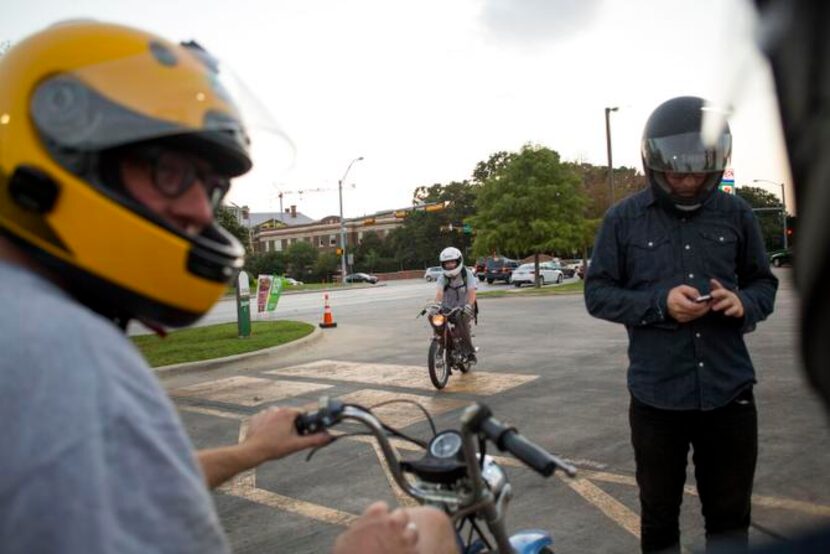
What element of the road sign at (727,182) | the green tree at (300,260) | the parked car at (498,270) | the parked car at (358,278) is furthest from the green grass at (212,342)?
the green tree at (300,260)

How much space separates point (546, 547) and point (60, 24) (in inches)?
82.0

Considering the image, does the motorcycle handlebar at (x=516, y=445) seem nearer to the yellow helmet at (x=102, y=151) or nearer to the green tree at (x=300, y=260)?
the yellow helmet at (x=102, y=151)

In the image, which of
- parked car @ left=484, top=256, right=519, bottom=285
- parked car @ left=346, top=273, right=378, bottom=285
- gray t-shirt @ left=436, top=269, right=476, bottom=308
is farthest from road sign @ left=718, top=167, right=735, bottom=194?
parked car @ left=346, top=273, right=378, bottom=285

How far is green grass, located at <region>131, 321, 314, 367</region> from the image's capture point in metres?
11.8

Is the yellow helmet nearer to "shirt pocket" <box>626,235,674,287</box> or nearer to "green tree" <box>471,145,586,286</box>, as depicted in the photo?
"shirt pocket" <box>626,235,674,287</box>

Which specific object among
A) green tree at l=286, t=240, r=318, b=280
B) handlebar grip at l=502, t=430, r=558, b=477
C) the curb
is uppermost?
green tree at l=286, t=240, r=318, b=280

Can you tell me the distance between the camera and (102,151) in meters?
1.30

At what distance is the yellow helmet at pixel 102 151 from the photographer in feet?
4.05

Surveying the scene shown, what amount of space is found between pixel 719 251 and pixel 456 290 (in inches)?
274

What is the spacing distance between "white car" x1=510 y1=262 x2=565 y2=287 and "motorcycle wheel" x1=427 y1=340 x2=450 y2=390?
3105 centimetres

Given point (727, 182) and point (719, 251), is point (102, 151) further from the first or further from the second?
point (727, 182)

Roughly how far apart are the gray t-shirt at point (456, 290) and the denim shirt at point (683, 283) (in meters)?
6.66

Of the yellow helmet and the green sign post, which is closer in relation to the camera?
the yellow helmet

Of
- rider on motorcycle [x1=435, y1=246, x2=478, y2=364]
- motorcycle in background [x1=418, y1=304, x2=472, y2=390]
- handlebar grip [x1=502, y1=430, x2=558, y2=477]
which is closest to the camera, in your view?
handlebar grip [x1=502, y1=430, x2=558, y2=477]
